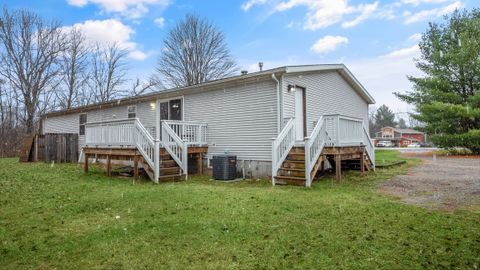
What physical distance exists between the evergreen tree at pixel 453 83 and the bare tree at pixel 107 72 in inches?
1096

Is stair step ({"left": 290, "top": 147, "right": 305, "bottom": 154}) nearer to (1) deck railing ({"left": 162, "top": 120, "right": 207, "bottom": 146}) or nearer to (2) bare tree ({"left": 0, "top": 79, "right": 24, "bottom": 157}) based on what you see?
(1) deck railing ({"left": 162, "top": 120, "right": 207, "bottom": 146})

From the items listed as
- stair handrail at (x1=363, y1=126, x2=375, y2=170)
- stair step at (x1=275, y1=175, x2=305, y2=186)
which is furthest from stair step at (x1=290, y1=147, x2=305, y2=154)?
stair handrail at (x1=363, y1=126, x2=375, y2=170)

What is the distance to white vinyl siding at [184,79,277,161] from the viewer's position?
33.1ft

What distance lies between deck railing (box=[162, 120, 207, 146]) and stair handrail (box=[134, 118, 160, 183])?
4.62 feet

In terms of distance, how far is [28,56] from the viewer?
26609 mm

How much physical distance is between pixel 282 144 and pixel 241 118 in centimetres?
241

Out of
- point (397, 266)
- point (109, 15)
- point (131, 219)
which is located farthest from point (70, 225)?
point (109, 15)

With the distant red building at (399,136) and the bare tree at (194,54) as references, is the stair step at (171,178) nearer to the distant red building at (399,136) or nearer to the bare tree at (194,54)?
the bare tree at (194,54)

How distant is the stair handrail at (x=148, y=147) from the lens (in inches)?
372

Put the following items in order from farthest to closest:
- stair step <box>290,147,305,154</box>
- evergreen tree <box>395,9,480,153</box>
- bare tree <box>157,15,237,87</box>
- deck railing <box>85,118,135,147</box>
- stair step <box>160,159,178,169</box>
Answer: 1. bare tree <box>157,15,237,87</box>
2. evergreen tree <box>395,9,480,153</box>
3. deck railing <box>85,118,135,147</box>
4. stair step <box>160,159,178,169</box>
5. stair step <box>290,147,305,154</box>

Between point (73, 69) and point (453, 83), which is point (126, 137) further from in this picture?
point (73, 69)

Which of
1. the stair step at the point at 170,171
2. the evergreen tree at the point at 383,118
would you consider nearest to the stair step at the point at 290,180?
the stair step at the point at 170,171

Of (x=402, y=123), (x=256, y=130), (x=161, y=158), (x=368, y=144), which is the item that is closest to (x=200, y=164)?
(x=161, y=158)

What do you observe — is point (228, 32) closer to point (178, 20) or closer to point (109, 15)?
point (178, 20)
